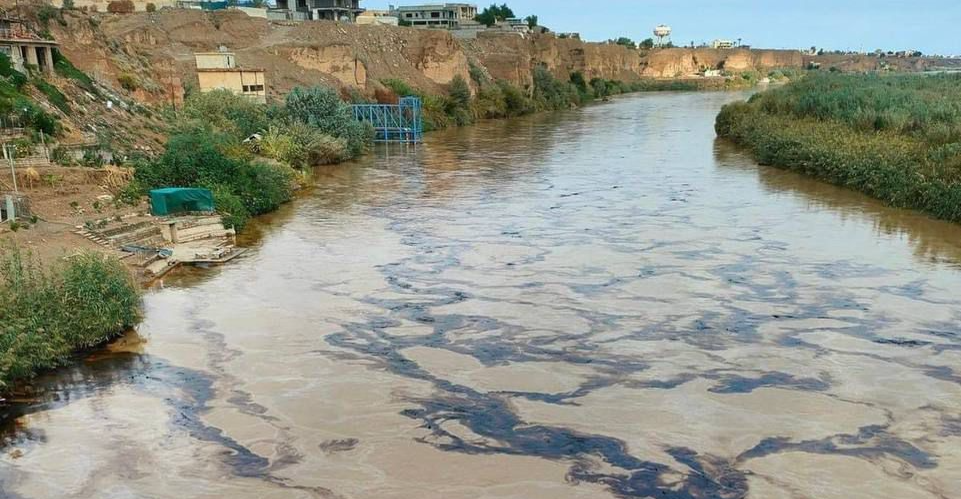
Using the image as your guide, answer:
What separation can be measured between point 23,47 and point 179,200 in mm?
10145

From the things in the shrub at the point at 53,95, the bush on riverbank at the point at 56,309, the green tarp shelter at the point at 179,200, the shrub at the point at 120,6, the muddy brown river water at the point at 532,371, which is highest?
the shrub at the point at 120,6

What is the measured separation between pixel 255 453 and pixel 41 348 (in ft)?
11.0

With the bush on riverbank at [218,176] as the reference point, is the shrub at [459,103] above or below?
above

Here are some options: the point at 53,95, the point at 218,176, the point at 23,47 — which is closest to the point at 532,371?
the point at 218,176

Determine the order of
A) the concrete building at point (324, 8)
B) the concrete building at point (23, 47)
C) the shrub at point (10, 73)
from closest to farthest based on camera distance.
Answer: the shrub at point (10, 73), the concrete building at point (23, 47), the concrete building at point (324, 8)

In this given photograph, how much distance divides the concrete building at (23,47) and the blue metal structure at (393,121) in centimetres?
1414

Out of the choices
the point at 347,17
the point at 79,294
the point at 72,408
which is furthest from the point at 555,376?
the point at 347,17

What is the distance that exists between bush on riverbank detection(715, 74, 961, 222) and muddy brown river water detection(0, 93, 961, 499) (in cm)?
157

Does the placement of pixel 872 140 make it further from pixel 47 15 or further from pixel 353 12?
pixel 353 12

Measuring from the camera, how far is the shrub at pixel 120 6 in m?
41.5

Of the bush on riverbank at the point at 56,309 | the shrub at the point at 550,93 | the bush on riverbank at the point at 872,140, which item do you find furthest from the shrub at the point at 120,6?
the bush on riverbank at the point at 56,309

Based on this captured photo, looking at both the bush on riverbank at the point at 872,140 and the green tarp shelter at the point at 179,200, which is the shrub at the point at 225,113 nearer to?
the green tarp shelter at the point at 179,200

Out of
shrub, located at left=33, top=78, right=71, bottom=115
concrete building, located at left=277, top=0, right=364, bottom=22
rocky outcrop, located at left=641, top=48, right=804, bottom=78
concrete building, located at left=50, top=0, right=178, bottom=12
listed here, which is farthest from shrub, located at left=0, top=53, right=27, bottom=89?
rocky outcrop, located at left=641, top=48, right=804, bottom=78

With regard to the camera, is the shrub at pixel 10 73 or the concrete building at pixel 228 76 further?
the concrete building at pixel 228 76
